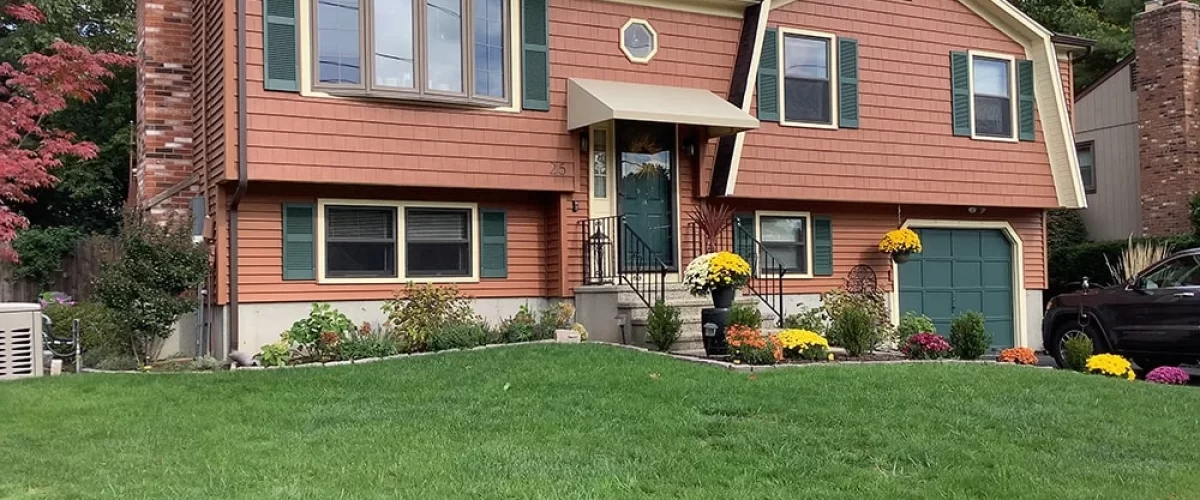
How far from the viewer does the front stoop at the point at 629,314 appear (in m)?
10.8

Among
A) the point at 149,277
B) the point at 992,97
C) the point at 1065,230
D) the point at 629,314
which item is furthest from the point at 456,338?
the point at 1065,230

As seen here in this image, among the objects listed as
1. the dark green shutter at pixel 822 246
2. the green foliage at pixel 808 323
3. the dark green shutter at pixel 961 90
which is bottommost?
the green foliage at pixel 808 323

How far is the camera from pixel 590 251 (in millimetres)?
12070

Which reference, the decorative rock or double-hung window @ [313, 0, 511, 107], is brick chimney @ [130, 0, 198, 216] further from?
the decorative rock

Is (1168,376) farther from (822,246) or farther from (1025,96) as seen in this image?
(1025,96)

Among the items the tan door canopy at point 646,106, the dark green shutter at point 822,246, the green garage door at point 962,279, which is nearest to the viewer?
the tan door canopy at point 646,106

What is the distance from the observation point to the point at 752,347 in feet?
29.2

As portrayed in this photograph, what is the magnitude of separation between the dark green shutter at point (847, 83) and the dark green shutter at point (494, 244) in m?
5.19

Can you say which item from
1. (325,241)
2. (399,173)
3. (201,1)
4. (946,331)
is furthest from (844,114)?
(201,1)

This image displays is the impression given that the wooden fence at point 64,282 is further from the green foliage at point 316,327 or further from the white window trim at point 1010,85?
the white window trim at point 1010,85

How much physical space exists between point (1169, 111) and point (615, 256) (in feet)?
43.4

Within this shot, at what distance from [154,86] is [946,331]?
39.5 feet

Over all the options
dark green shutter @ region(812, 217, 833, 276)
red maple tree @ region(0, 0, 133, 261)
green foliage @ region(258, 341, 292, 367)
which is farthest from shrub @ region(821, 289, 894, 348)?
red maple tree @ region(0, 0, 133, 261)

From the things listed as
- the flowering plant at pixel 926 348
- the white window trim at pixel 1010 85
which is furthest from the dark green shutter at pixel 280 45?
the white window trim at pixel 1010 85
